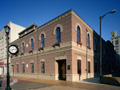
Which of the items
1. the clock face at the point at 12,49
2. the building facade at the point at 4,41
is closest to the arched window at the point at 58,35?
the clock face at the point at 12,49

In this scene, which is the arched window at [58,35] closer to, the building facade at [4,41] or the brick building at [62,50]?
the brick building at [62,50]

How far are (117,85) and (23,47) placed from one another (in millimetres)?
19271

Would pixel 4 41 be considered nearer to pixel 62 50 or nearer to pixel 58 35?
pixel 58 35

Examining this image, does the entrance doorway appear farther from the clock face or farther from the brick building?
the clock face

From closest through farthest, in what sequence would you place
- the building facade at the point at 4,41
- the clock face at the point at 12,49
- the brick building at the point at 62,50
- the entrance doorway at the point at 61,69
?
1. the clock face at the point at 12,49
2. the brick building at the point at 62,50
3. the entrance doorway at the point at 61,69
4. the building facade at the point at 4,41

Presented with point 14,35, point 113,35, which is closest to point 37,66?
point 14,35

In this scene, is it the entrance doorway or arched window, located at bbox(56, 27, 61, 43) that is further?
arched window, located at bbox(56, 27, 61, 43)

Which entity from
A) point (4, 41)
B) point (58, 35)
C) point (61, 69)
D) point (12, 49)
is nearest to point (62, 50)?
point (58, 35)

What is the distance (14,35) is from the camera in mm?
30641

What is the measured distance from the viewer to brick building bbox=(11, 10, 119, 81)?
41.4ft

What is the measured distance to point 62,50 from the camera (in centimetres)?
1325

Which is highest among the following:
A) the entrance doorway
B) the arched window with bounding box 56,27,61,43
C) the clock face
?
the arched window with bounding box 56,27,61,43

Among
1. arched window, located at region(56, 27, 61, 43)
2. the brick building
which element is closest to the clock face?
the brick building

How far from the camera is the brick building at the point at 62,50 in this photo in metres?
12.6
